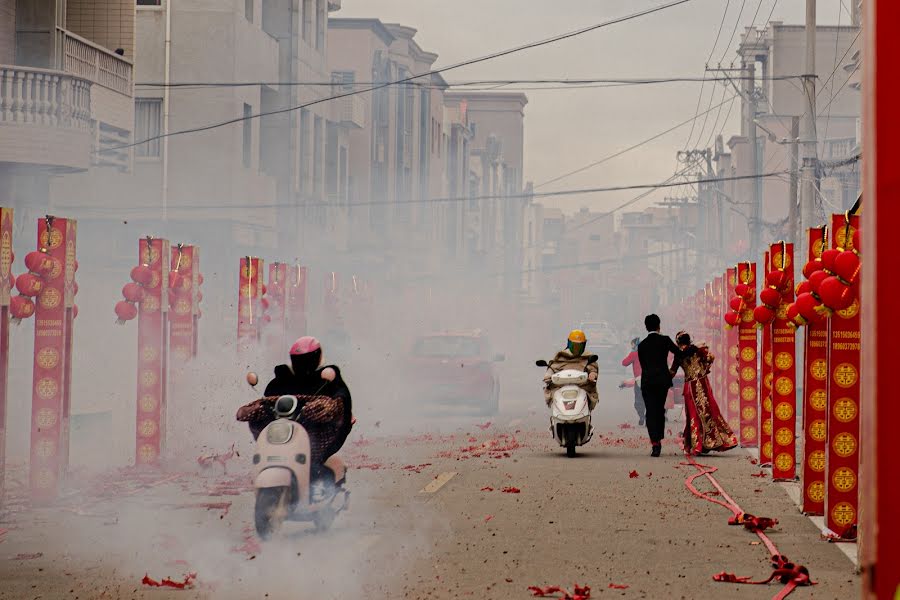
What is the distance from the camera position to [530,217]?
470ft

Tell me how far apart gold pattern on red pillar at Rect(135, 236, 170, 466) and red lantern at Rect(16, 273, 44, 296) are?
3496mm

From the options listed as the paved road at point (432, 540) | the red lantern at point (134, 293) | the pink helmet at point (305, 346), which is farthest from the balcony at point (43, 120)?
the pink helmet at point (305, 346)

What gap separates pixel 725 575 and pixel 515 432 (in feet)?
→ 49.5

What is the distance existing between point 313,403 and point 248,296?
15121 mm

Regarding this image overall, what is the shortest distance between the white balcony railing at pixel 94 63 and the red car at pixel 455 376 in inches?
338

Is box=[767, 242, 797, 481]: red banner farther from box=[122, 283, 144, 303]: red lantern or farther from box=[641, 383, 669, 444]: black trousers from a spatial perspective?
box=[122, 283, 144, 303]: red lantern

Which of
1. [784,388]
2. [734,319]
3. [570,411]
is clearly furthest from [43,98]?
[784,388]

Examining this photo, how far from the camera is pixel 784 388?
51.8 ft

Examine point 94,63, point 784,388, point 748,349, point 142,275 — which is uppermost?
point 94,63

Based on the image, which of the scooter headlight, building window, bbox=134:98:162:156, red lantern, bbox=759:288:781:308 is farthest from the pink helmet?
building window, bbox=134:98:162:156

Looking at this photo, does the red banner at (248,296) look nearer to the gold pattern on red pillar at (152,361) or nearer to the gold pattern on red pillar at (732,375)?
the gold pattern on red pillar at (152,361)

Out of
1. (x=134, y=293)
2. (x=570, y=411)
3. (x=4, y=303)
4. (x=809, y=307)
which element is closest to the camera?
(x=809, y=307)

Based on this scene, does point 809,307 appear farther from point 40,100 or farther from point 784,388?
point 40,100
